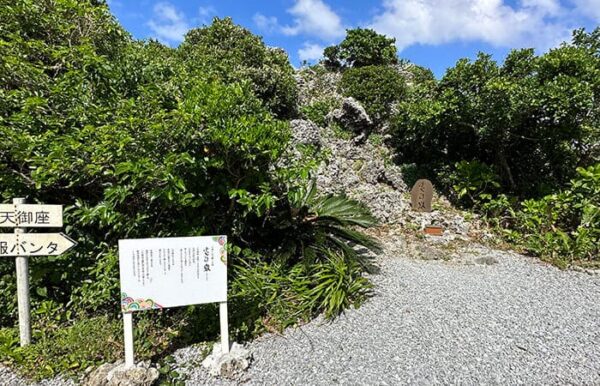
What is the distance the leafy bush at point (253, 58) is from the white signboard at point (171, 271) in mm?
6565

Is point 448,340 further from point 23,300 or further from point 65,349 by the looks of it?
point 23,300

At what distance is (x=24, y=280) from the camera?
2.49 meters

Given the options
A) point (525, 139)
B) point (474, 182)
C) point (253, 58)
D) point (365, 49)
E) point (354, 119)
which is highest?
point (365, 49)

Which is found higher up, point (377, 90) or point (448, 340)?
point (377, 90)

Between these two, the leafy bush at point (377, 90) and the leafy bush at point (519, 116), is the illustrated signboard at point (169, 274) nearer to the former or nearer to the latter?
the leafy bush at point (519, 116)

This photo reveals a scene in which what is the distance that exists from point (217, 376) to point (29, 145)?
2.19 m

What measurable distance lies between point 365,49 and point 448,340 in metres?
12.7

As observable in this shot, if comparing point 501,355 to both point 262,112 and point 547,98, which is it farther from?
point 547,98

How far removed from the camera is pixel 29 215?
2.41 metres

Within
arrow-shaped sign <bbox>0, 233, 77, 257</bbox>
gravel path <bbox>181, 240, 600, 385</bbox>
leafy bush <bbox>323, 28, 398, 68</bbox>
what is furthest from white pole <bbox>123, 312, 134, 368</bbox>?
leafy bush <bbox>323, 28, 398, 68</bbox>

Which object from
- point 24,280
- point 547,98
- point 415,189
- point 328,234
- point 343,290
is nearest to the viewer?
point 24,280

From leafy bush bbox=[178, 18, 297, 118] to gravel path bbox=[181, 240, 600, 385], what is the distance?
6.44 meters

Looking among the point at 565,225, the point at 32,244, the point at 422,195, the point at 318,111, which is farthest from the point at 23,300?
the point at 318,111

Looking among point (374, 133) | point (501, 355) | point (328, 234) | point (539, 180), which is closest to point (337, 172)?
point (374, 133)
